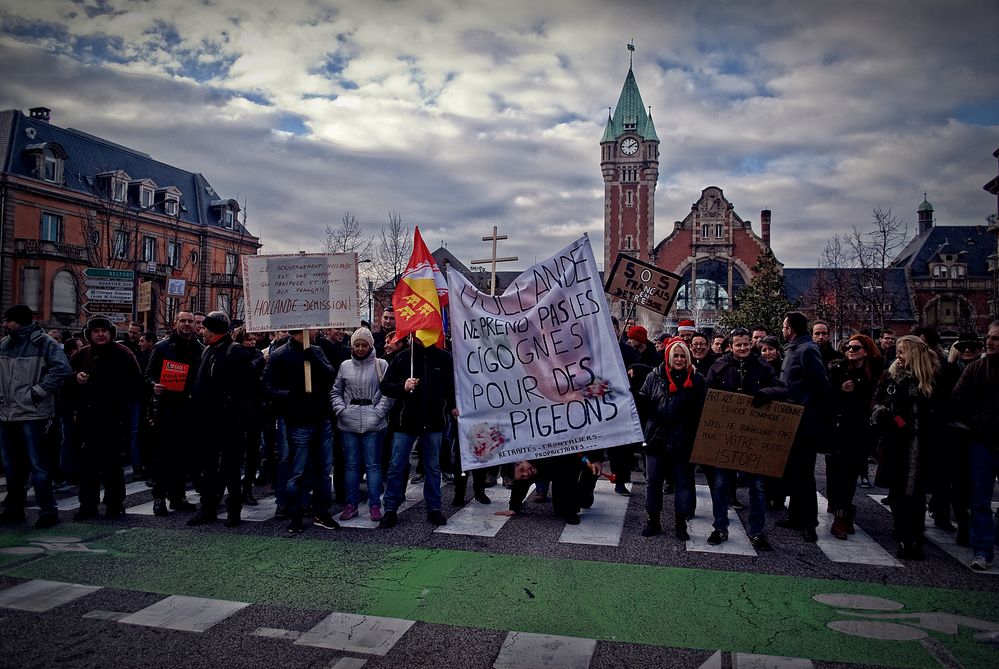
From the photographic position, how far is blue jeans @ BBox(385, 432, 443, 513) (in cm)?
736

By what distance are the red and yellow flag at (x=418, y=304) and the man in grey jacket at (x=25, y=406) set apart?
12.1ft

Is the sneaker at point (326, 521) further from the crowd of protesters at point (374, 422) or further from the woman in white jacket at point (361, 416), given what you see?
the woman in white jacket at point (361, 416)

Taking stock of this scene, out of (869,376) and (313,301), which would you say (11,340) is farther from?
(869,376)

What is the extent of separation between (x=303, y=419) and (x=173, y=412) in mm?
1740

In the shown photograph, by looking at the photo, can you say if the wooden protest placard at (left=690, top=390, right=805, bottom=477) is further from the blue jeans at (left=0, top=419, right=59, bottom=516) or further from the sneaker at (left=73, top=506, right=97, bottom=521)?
the blue jeans at (left=0, top=419, right=59, bottom=516)

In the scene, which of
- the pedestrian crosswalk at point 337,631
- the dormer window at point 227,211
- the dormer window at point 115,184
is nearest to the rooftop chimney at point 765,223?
the dormer window at point 227,211

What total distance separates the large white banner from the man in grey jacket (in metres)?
4.36

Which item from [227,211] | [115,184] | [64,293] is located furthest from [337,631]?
[227,211]

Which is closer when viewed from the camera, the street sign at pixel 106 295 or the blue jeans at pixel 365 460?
the blue jeans at pixel 365 460

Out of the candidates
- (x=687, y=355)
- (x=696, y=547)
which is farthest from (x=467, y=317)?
(x=696, y=547)

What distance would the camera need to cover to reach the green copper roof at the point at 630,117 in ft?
284

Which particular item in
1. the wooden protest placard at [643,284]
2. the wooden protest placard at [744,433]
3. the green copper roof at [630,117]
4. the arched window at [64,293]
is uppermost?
the green copper roof at [630,117]

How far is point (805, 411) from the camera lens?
723 cm

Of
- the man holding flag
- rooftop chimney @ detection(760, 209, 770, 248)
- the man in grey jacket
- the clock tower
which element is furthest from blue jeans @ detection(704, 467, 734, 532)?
rooftop chimney @ detection(760, 209, 770, 248)
